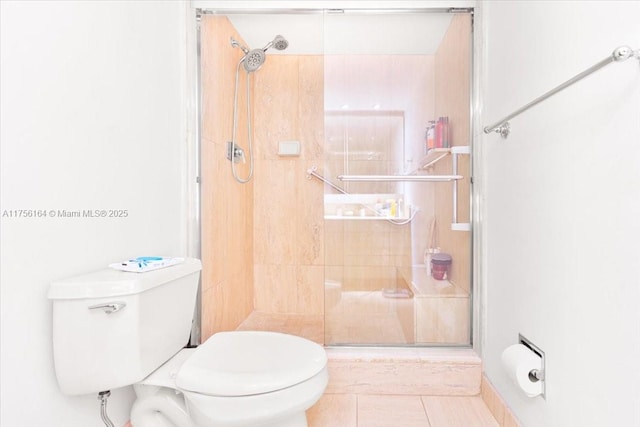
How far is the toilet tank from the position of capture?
946 mm

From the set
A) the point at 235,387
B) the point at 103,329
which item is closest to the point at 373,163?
the point at 235,387

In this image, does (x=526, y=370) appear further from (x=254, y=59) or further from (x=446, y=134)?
(x=254, y=59)

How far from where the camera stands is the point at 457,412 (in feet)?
5.08

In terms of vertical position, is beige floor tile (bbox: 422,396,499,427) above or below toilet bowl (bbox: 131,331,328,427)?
below

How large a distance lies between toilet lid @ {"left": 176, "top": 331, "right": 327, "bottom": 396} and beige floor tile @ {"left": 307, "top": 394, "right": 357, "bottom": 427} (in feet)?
1.54

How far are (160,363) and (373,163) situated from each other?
135cm

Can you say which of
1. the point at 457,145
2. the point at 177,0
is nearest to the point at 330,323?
the point at 457,145

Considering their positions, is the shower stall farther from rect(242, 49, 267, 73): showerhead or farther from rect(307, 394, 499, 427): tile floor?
rect(307, 394, 499, 427): tile floor

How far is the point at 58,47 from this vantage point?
0.99 metres

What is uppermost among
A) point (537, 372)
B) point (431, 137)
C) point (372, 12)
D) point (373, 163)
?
point (372, 12)

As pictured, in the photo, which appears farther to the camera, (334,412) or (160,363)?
(334,412)

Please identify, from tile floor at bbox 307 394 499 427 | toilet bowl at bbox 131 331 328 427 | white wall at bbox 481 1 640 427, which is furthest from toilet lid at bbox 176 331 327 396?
white wall at bbox 481 1 640 427

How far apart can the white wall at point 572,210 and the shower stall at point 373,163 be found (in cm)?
34

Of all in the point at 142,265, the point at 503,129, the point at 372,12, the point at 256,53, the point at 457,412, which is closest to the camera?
the point at 142,265
